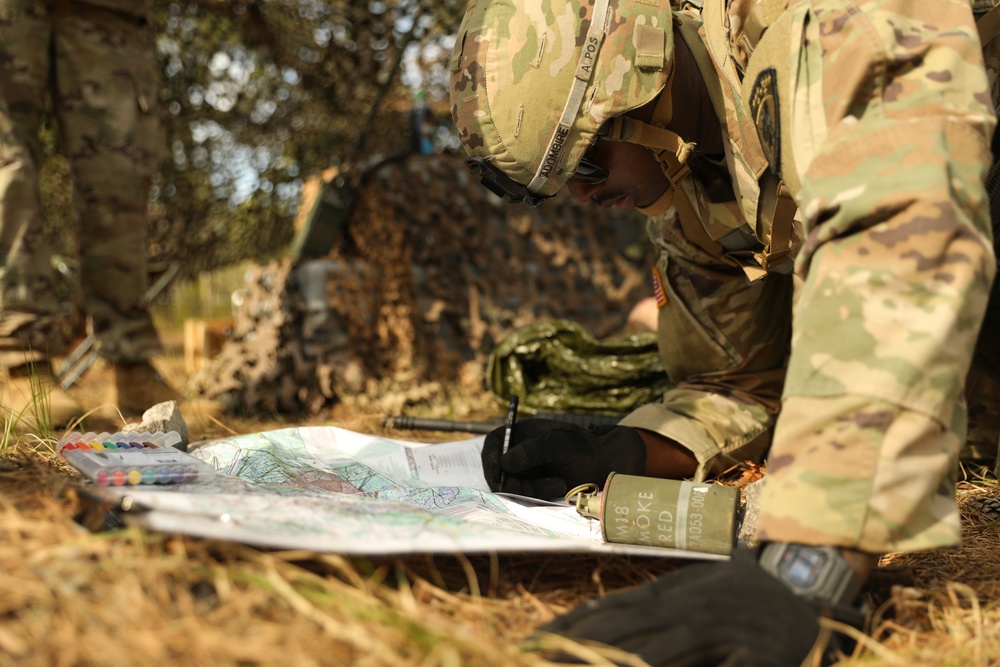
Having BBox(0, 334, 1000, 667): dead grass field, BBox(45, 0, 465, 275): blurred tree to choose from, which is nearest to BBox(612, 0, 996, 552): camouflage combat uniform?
BBox(0, 334, 1000, 667): dead grass field

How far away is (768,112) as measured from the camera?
1.57m

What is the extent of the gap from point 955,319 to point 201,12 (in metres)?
5.33

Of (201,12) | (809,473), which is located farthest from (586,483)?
(201,12)

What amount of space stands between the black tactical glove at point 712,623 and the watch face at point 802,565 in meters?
0.03

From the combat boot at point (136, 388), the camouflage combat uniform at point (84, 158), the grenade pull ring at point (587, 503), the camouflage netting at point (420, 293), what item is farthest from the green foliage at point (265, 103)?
the grenade pull ring at point (587, 503)

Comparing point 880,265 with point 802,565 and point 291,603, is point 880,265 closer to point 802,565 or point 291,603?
point 802,565

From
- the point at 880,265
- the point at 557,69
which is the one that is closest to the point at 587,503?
the point at 880,265

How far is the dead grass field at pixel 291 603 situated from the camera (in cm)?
93

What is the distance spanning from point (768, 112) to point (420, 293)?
2.84 metres

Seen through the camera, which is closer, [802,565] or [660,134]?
[802,565]

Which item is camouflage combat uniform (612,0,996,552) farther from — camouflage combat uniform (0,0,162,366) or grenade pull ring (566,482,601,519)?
camouflage combat uniform (0,0,162,366)

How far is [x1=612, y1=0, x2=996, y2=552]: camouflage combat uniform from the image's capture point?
45.4 inches

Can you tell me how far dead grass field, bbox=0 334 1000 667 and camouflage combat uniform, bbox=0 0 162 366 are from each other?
1.67 meters

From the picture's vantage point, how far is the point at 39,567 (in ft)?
3.39
